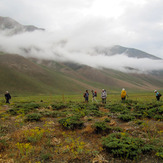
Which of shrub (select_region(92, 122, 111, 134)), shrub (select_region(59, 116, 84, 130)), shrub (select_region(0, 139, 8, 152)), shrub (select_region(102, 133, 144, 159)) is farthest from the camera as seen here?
shrub (select_region(59, 116, 84, 130))

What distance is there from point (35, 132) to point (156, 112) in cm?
1027

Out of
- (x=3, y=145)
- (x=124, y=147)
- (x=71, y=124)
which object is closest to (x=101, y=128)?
(x=71, y=124)

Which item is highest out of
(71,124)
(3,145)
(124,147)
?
(124,147)

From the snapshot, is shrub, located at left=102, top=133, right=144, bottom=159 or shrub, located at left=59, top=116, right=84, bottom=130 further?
shrub, located at left=59, top=116, right=84, bottom=130

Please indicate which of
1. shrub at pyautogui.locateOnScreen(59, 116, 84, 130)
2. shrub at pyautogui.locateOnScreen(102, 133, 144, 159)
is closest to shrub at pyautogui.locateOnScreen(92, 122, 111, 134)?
shrub at pyautogui.locateOnScreen(59, 116, 84, 130)

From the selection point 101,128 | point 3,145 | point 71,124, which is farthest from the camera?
point 71,124

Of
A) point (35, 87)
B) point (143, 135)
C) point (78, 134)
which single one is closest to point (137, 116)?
point (143, 135)

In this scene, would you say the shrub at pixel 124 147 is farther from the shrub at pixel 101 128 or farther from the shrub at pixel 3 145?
the shrub at pixel 3 145

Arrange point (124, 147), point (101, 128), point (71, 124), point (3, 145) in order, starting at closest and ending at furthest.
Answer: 1. point (124, 147)
2. point (3, 145)
3. point (101, 128)
4. point (71, 124)

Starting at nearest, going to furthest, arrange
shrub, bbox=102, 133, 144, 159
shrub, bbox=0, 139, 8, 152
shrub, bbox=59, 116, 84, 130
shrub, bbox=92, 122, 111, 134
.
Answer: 1. shrub, bbox=102, 133, 144, 159
2. shrub, bbox=0, 139, 8, 152
3. shrub, bbox=92, 122, 111, 134
4. shrub, bbox=59, 116, 84, 130

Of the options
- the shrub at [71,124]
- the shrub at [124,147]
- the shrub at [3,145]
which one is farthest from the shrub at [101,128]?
the shrub at [3,145]

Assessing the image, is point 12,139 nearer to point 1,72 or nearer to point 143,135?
point 143,135

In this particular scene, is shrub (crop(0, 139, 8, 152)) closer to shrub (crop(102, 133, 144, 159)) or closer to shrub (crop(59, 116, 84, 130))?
shrub (crop(59, 116, 84, 130))

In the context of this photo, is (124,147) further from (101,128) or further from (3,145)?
(3,145)
